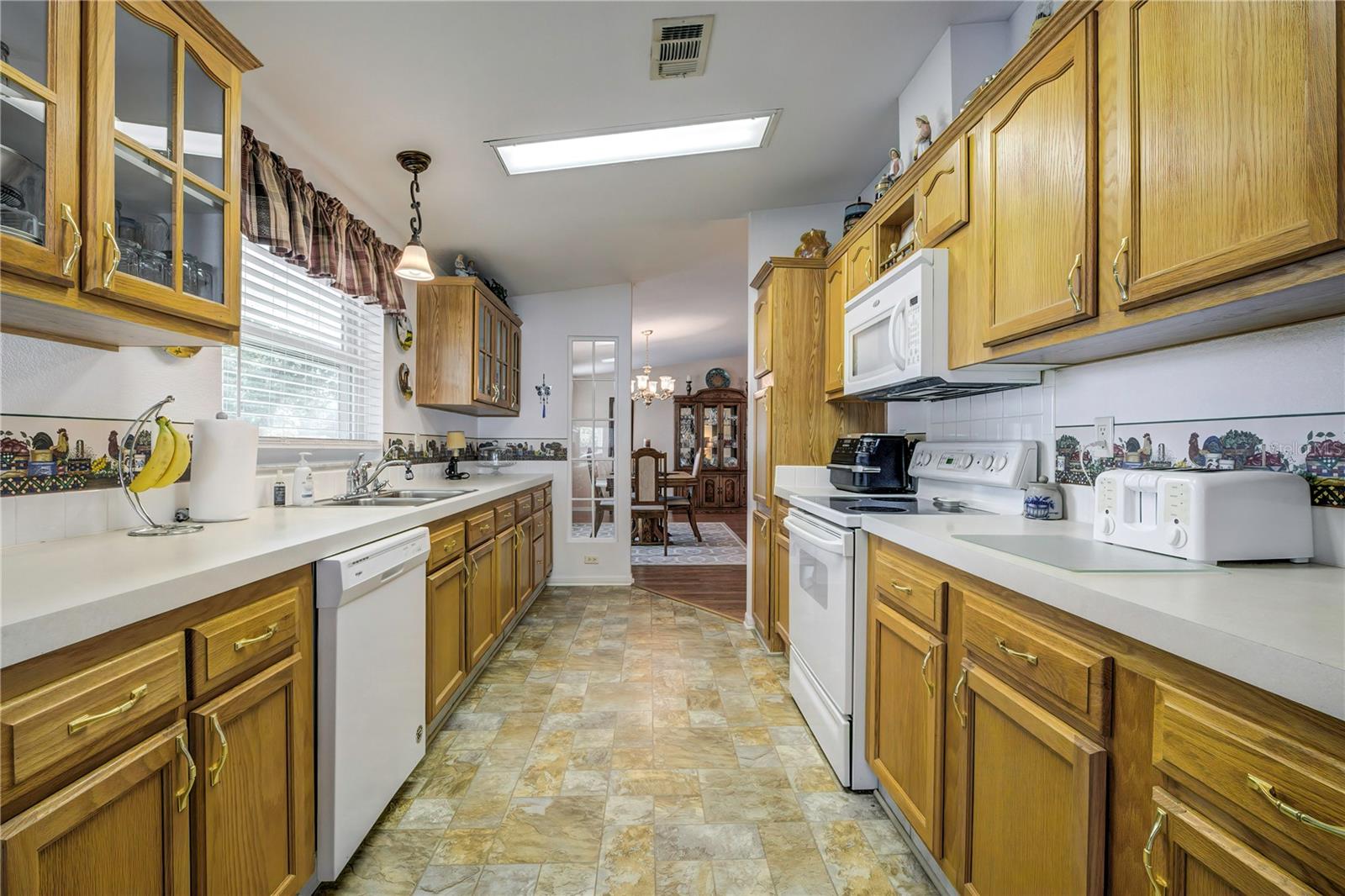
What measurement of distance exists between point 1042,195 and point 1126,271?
382 millimetres

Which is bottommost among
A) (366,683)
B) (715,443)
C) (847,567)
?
(366,683)

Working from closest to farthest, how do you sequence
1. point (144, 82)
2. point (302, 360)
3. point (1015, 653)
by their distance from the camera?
point (1015, 653), point (144, 82), point (302, 360)

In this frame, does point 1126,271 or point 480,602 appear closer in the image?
point 1126,271

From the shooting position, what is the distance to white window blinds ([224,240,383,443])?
7.08 ft

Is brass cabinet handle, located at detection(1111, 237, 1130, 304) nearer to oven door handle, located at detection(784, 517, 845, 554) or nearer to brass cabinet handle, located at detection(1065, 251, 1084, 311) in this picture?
brass cabinet handle, located at detection(1065, 251, 1084, 311)

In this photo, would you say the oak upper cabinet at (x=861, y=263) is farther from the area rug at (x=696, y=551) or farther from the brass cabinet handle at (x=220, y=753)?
the area rug at (x=696, y=551)

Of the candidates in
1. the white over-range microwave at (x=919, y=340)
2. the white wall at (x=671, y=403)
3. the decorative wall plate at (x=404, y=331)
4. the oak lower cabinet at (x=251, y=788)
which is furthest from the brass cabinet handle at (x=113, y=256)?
the white wall at (x=671, y=403)

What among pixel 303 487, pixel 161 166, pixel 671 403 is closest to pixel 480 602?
pixel 303 487

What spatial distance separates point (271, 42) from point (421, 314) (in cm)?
206

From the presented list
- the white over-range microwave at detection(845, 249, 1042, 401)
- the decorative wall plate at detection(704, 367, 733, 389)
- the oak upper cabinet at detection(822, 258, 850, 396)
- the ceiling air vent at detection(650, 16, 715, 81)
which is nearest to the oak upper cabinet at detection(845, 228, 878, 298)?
the oak upper cabinet at detection(822, 258, 850, 396)

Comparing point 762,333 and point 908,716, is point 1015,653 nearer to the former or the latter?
point 908,716

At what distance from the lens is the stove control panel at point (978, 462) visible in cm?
189

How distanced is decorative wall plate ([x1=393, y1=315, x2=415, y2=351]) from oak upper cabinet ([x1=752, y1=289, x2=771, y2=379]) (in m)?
2.15

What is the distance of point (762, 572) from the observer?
344 centimetres
